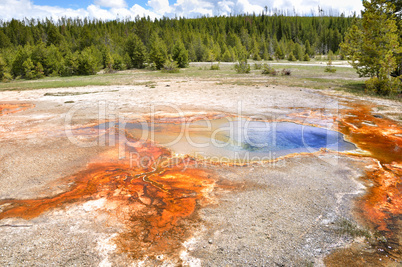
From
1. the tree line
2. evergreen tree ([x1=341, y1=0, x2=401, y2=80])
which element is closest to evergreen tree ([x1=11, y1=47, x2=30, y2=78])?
the tree line

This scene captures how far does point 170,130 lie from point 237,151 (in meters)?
3.07

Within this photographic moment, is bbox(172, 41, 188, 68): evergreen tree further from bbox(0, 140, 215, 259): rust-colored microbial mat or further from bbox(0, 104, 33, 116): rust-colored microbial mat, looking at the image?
bbox(0, 140, 215, 259): rust-colored microbial mat

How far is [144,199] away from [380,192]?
4665mm

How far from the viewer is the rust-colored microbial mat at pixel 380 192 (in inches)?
141

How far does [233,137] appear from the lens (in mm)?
8977

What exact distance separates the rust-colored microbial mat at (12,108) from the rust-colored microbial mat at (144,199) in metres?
9.72

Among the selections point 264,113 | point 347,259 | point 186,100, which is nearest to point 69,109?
point 186,100

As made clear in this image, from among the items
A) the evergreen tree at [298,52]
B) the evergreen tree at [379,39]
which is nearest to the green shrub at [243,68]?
the evergreen tree at [379,39]

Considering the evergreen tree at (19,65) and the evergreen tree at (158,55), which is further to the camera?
the evergreen tree at (158,55)

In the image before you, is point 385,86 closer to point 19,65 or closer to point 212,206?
Answer: point 212,206

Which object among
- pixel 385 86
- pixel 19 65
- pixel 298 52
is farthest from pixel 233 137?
pixel 298 52

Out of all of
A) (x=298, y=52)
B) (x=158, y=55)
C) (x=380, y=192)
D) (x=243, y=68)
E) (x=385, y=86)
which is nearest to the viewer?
(x=380, y=192)

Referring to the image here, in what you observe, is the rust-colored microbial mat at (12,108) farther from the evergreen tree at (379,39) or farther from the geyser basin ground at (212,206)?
the evergreen tree at (379,39)

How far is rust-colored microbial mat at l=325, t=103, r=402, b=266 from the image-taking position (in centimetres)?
359
